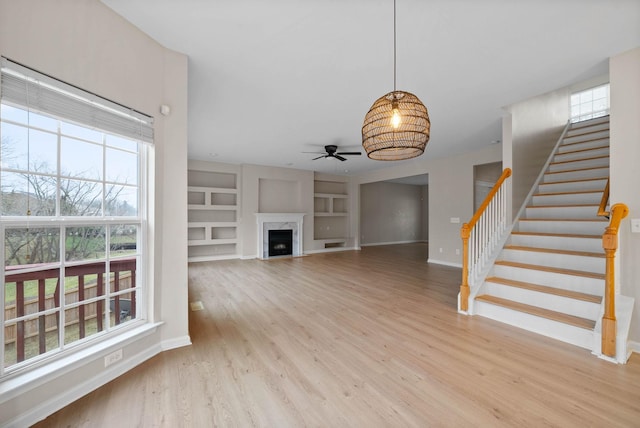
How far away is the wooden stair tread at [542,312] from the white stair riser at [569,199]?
1.93m

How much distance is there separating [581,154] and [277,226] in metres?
6.77

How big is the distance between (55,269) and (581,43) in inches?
177

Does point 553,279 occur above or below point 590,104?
below

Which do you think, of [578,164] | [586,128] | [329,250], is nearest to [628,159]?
[578,164]

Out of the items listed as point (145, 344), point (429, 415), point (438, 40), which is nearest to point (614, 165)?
point (438, 40)

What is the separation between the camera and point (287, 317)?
3068 mm

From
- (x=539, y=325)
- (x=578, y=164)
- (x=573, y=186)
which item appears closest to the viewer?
(x=539, y=325)

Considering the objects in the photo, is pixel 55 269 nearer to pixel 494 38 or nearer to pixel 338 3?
pixel 338 3

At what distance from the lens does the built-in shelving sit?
695 centimetres

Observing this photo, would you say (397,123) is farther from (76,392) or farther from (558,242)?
(558,242)

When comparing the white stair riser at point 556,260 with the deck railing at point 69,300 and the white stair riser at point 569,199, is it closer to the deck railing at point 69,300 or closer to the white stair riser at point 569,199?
the white stair riser at point 569,199

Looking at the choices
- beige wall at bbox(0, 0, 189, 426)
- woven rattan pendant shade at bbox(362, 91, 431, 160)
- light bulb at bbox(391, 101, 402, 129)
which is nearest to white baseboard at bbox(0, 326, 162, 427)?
beige wall at bbox(0, 0, 189, 426)

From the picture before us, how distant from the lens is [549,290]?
2781 mm

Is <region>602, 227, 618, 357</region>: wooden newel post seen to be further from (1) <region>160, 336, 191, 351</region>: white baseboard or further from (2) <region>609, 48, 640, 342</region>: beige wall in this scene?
(1) <region>160, 336, 191, 351</region>: white baseboard
